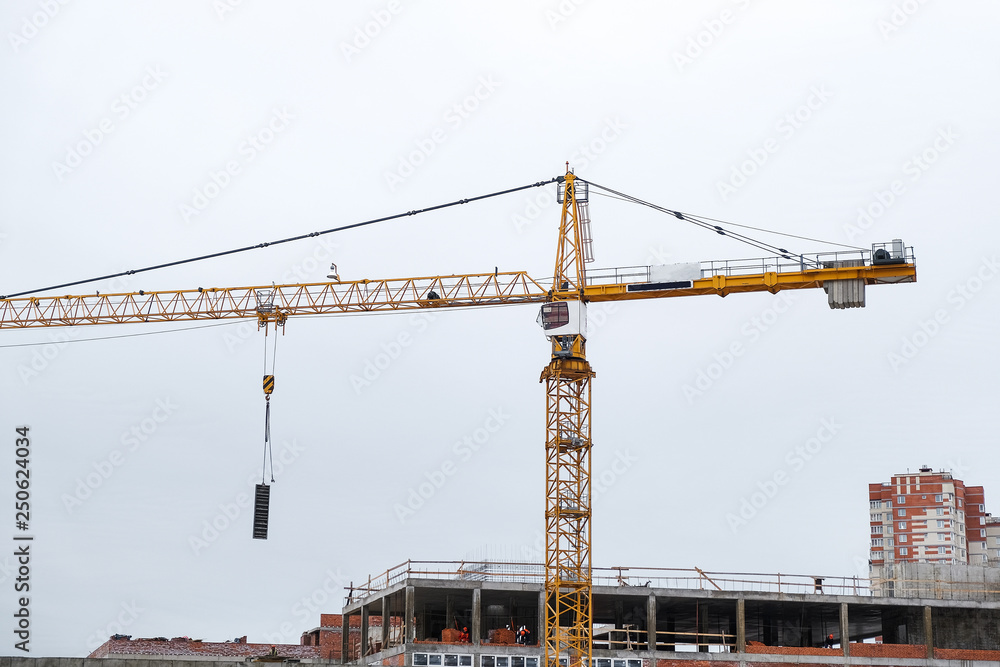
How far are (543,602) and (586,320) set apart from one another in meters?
15.0

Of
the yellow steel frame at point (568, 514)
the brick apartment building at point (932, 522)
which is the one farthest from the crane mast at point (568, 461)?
the brick apartment building at point (932, 522)

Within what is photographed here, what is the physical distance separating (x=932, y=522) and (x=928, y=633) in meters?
87.1

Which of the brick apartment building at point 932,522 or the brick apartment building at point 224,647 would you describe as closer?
the brick apartment building at point 224,647

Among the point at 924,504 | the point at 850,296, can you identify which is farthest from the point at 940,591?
the point at 924,504

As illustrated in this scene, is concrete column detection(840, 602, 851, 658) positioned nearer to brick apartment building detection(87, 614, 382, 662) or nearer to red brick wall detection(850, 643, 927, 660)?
red brick wall detection(850, 643, 927, 660)

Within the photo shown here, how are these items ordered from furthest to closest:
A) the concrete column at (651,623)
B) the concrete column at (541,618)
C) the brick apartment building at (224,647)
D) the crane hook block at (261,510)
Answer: the brick apartment building at (224,647), the concrete column at (541,618), the concrete column at (651,623), the crane hook block at (261,510)

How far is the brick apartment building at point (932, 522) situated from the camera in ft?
443

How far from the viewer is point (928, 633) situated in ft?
176

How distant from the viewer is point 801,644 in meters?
64.9

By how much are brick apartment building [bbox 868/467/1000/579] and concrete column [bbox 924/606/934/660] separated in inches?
3337

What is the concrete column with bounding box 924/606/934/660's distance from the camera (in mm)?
53344

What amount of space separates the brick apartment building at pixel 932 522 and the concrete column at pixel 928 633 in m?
84.8

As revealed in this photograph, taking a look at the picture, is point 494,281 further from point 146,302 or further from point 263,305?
point 146,302

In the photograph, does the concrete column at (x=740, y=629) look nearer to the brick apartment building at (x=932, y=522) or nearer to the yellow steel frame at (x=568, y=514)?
the yellow steel frame at (x=568, y=514)
